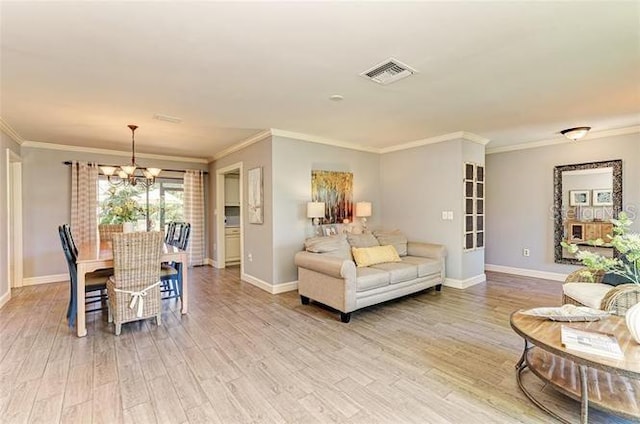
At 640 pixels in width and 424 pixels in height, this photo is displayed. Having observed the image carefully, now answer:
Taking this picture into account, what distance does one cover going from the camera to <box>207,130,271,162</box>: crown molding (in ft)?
15.2

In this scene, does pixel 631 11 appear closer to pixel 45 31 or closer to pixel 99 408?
pixel 45 31

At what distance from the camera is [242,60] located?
7.82 feet

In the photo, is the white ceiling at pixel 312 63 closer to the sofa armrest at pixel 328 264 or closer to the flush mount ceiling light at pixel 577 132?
the flush mount ceiling light at pixel 577 132

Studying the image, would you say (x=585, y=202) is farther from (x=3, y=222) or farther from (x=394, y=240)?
(x=3, y=222)

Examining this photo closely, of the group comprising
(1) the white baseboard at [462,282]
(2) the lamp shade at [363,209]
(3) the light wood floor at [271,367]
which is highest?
(2) the lamp shade at [363,209]

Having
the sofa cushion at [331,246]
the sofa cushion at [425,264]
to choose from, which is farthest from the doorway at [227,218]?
the sofa cushion at [425,264]

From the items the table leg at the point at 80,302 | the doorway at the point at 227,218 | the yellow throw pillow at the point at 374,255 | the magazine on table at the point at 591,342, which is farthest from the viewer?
the doorway at the point at 227,218

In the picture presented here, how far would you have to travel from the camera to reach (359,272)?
3596mm

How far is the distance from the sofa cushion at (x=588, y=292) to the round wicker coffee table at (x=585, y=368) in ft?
1.67

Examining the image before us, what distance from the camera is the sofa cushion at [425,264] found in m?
4.17

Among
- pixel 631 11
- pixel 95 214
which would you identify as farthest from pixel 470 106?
pixel 95 214

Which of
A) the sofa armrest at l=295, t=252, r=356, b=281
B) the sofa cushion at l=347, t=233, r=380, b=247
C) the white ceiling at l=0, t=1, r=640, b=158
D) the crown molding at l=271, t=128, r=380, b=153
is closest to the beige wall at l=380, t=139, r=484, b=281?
the crown molding at l=271, t=128, r=380, b=153

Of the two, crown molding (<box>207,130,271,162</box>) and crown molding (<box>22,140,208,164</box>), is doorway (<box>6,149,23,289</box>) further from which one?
crown molding (<box>207,130,271,162</box>)

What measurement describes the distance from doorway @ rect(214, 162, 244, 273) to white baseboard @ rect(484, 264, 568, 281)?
5.33m
